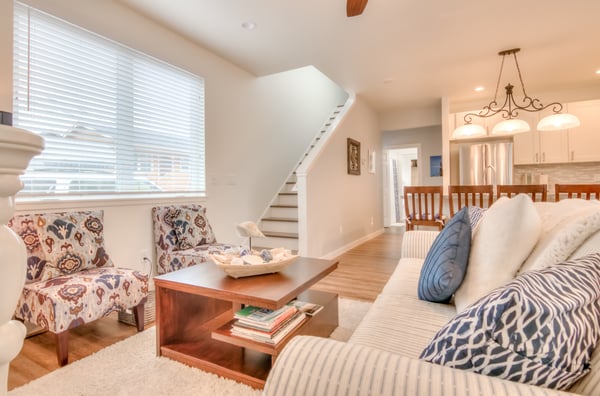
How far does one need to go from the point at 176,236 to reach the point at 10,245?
263cm

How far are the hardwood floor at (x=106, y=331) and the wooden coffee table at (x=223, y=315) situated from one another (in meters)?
0.53

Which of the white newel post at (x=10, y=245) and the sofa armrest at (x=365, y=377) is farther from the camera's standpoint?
the sofa armrest at (x=365, y=377)

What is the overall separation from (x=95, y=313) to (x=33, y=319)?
317 mm

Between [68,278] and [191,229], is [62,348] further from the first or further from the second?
[191,229]

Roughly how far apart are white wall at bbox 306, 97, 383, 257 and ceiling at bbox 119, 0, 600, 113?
0.97 meters

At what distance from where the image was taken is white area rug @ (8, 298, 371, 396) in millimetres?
1458

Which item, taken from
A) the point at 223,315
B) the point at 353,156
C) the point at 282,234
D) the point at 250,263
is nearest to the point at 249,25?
the point at 250,263

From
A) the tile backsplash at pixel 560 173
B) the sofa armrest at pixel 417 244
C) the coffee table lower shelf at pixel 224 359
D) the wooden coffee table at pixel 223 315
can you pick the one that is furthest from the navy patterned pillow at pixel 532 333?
the tile backsplash at pixel 560 173

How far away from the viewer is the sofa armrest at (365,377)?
21.6 inches

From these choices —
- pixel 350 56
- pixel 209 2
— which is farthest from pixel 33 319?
pixel 350 56

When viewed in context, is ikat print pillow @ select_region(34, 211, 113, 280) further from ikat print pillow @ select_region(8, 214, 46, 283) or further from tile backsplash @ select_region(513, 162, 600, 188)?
tile backsplash @ select_region(513, 162, 600, 188)

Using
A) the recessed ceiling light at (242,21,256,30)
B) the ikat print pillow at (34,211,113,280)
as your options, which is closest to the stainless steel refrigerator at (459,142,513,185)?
the recessed ceiling light at (242,21,256,30)

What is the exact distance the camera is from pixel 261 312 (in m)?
1.58

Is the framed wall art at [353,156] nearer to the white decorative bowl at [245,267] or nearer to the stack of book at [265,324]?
the white decorative bowl at [245,267]
